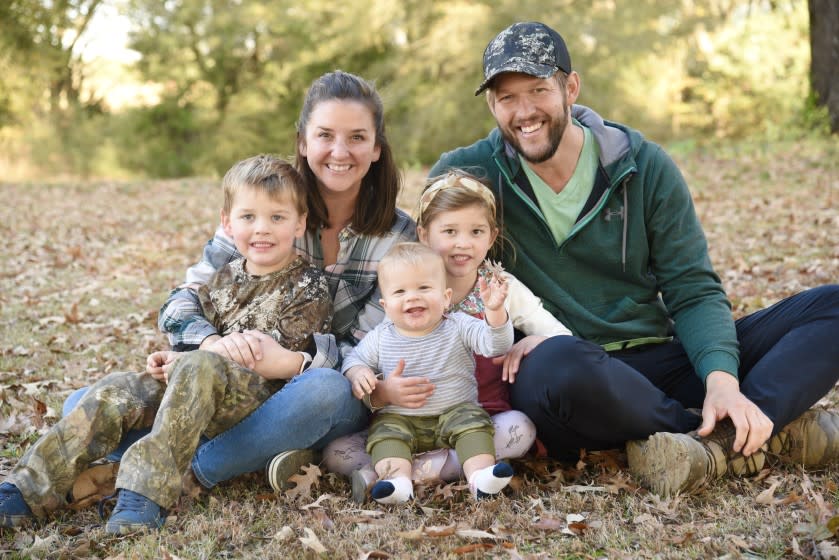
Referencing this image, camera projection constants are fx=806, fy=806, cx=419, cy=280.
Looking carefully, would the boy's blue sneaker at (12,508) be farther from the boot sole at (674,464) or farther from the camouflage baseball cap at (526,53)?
the camouflage baseball cap at (526,53)

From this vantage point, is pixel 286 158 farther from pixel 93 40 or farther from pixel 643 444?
pixel 93 40

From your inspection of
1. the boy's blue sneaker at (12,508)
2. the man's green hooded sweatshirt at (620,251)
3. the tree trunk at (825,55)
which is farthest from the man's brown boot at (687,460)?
the tree trunk at (825,55)

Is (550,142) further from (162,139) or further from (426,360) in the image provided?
(162,139)

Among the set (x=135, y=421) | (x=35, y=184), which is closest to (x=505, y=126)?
(x=135, y=421)

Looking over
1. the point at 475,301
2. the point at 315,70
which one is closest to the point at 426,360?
the point at 475,301

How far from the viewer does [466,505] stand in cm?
312

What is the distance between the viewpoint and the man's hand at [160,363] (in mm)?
3270

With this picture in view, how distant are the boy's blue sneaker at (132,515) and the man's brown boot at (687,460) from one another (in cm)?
185

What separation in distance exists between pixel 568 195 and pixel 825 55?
1115cm

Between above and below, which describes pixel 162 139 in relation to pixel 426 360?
above

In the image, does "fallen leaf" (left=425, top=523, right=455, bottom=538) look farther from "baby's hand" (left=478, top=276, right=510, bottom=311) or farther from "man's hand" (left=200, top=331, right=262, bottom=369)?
"man's hand" (left=200, top=331, right=262, bottom=369)

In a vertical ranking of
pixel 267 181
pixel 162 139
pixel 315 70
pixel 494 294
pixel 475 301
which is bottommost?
pixel 475 301

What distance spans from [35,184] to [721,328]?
1831 centimetres

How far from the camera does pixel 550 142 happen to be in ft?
12.2
